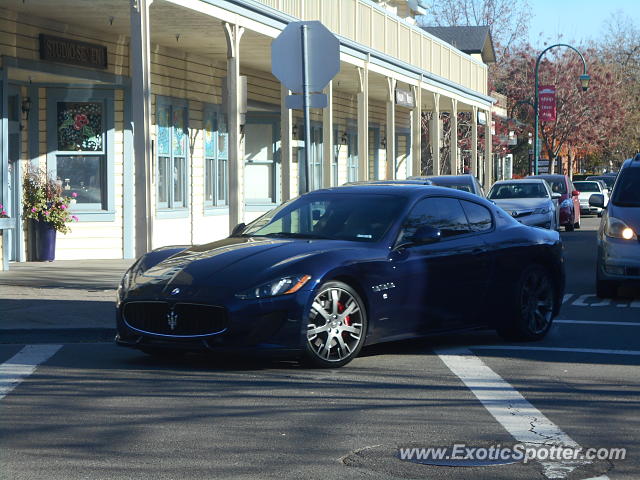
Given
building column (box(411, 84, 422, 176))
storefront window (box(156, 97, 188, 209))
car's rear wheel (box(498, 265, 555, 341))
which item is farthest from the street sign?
building column (box(411, 84, 422, 176))

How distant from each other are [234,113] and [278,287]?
372 inches

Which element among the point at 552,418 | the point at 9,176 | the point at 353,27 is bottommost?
the point at 552,418

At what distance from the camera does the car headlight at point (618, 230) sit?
567 inches

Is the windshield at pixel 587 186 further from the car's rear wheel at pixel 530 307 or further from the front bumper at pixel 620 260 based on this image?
the car's rear wheel at pixel 530 307

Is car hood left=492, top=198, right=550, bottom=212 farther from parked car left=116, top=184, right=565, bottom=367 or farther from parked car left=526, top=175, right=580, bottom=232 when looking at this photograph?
parked car left=116, top=184, right=565, bottom=367

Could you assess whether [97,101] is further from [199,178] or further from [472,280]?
[472,280]

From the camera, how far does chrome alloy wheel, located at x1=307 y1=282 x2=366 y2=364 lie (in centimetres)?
880

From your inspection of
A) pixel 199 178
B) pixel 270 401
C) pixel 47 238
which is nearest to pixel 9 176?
pixel 47 238

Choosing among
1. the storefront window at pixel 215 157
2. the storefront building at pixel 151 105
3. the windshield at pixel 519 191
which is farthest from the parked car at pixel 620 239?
the windshield at pixel 519 191

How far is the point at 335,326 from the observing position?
29.3 ft

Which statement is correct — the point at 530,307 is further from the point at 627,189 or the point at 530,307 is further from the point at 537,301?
the point at 627,189

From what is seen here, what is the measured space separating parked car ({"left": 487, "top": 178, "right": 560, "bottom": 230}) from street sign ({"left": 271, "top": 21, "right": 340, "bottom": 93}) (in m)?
11.5

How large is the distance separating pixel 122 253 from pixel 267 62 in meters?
6.48

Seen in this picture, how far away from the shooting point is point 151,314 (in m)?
8.95
